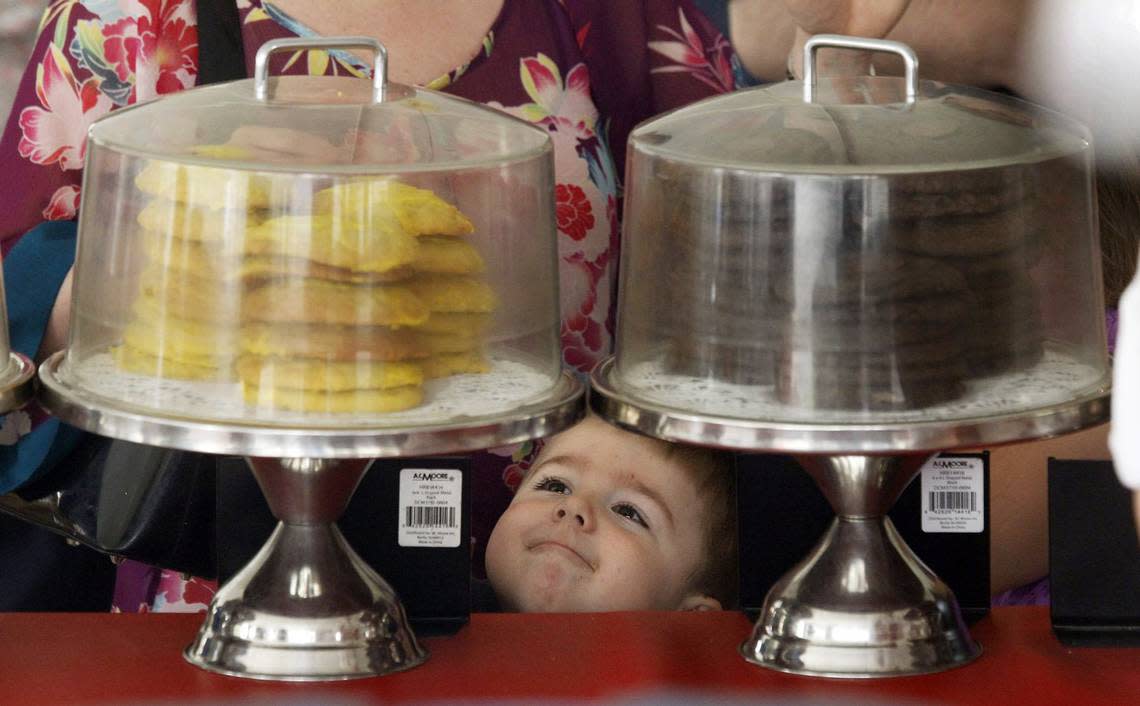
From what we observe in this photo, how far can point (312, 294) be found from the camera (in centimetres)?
80

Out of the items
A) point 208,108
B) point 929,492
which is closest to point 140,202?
point 208,108

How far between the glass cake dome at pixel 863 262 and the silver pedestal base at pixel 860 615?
0.45 ft

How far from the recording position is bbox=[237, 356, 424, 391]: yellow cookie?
80cm

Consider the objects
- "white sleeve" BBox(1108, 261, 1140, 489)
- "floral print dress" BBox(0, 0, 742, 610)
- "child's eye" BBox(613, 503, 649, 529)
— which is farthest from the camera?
"floral print dress" BBox(0, 0, 742, 610)

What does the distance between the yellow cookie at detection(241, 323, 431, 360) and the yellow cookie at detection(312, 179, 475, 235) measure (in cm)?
6

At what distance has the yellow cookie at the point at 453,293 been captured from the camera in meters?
0.82

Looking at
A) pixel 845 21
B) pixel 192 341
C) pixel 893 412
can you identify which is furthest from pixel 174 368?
pixel 845 21

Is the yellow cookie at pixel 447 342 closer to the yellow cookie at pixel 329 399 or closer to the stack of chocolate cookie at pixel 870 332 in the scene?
the yellow cookie at pixel 329 399

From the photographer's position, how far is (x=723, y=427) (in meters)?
0.80

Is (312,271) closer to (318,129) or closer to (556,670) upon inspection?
(318,129)

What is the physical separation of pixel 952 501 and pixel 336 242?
437mm

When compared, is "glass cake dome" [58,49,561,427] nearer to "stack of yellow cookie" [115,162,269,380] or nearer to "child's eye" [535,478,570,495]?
"stack of yellow cookie" [115,162,269,380]

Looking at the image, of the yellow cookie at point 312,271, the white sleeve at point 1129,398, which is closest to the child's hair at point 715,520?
the yellow cookie at point 312,271

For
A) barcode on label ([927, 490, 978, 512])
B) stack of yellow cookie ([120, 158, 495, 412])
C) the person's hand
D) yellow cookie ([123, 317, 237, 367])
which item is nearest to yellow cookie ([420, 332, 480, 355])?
stack of yellow cookie ([120, 158, 495, 412])
